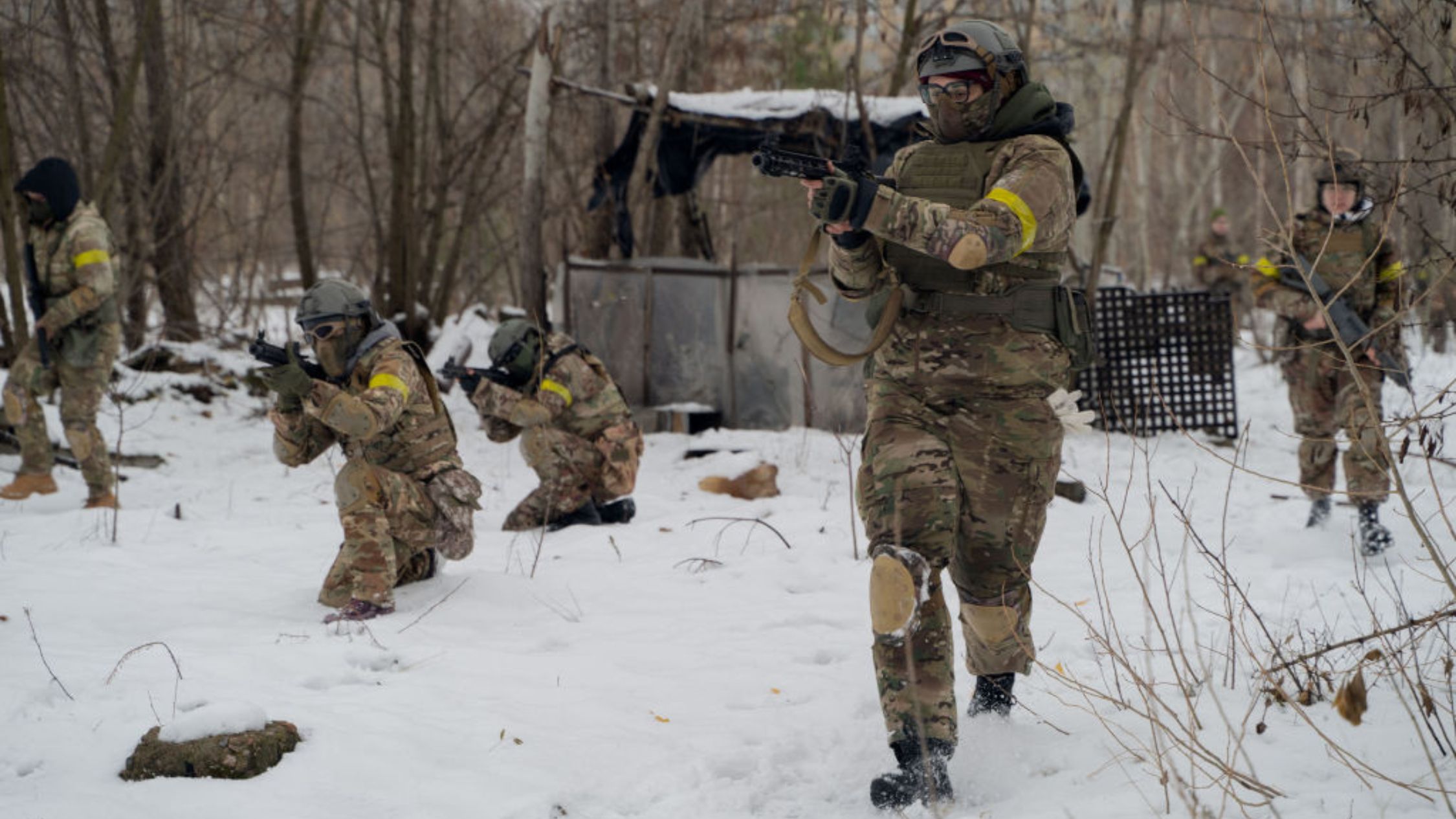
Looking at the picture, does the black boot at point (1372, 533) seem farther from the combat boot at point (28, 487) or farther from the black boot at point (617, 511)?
the combat boot at point (28, 487)

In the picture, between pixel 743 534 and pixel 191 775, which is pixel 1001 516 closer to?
pixel 191 775

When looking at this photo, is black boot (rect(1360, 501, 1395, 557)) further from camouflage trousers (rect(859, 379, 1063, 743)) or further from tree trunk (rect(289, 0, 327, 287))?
tree trunk (rect(289, 0, 327, 287))

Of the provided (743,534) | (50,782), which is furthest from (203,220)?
(50,782)

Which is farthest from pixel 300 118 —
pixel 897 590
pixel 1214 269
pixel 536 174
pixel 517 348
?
pixel 897 590

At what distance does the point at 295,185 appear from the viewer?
39.0 ft

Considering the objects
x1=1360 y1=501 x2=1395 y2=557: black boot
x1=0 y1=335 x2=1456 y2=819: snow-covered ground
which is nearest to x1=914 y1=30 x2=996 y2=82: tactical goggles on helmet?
x1=0 y1=335 x2=1456 y2=819: snow-covered ground

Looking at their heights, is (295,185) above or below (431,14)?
below

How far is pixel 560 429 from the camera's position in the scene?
669 centimetres

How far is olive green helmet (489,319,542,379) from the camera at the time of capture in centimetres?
639

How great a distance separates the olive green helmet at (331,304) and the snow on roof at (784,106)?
192 inches

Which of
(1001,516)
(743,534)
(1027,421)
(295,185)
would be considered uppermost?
(295,185)

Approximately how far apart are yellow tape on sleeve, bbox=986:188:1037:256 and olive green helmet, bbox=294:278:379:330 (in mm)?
2713

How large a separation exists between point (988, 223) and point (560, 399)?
4.15m

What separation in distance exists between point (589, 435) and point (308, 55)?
719 centimetres
